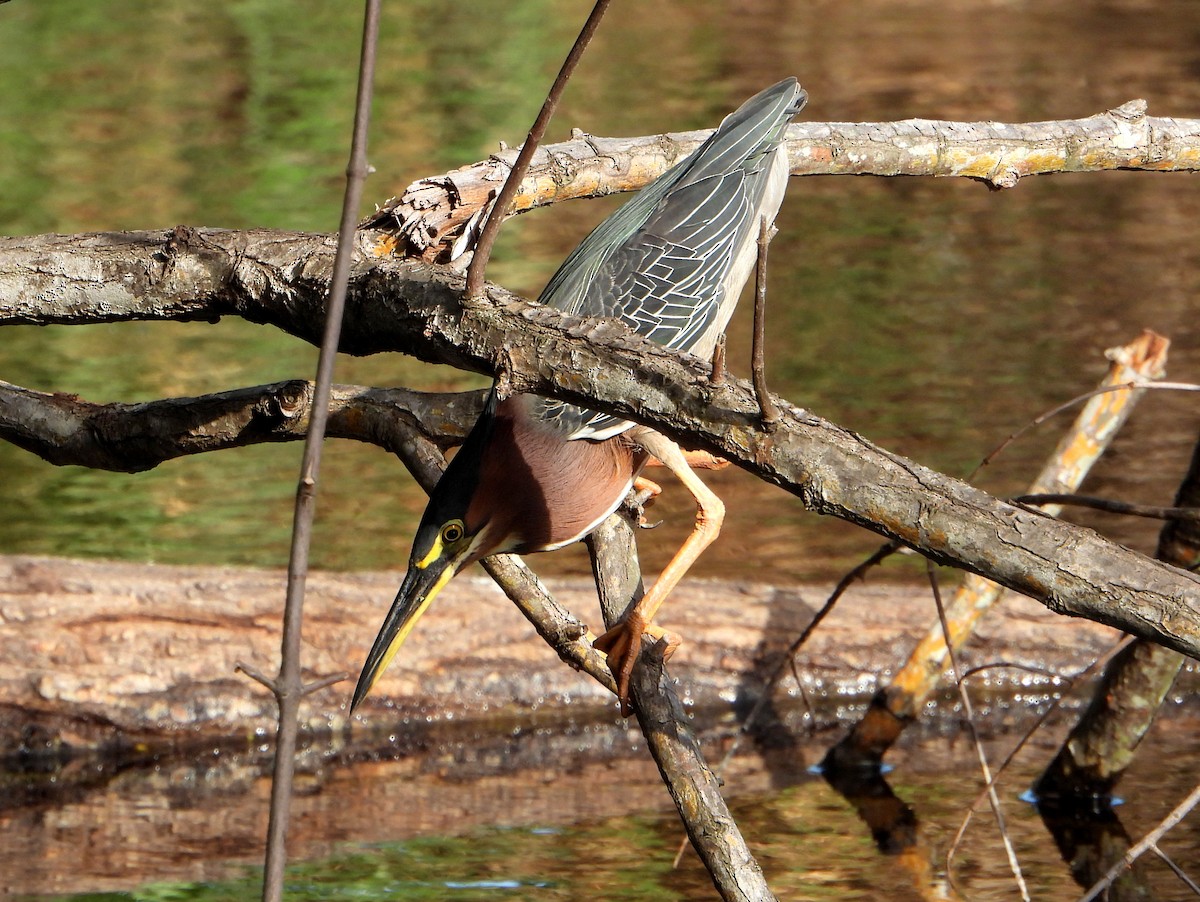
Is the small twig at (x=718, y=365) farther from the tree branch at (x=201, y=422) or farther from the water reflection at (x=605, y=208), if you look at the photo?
the water reflection at (x=605, y=208)

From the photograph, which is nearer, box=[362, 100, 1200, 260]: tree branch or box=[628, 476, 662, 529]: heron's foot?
box=[628, 476, 662, 529]: heron's foot

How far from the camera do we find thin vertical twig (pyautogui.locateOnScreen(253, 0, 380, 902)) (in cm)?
142

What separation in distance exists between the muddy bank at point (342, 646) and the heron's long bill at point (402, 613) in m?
2.20

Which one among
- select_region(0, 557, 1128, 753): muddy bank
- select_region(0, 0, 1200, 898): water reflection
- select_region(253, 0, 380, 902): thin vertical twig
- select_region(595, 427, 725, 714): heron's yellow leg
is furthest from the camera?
select_region(0, 557, 1128, 753): muddy bank

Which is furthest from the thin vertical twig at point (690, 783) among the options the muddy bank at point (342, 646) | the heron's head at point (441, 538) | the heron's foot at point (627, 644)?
the muddy bank at point (342, 646)

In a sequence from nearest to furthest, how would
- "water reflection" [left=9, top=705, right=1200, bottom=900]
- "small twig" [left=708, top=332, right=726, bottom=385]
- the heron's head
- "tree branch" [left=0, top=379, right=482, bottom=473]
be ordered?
"small twig" [left=708, top=332, right=726, bottom=385], the heron's head, "tree branch" [left=0, top=379, right=482, bottom=473], "water reflection" [left=9, top=705, right=1200, bottom=900]

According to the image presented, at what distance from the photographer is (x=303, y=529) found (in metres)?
1.49

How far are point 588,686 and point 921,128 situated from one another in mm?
2321

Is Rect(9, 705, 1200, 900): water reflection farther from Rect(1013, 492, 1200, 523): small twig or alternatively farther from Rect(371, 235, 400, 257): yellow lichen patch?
Rect(371, 235, 400, 257): yellow lichen patch

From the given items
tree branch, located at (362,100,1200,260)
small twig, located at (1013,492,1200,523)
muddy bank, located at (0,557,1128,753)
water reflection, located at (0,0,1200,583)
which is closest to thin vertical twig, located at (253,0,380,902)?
small twig, located at (1013,492,1200,523)

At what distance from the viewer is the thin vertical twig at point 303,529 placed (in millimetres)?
1415

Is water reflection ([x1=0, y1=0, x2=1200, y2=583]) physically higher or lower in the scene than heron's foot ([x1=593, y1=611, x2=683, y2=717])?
higher

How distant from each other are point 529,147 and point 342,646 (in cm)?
326

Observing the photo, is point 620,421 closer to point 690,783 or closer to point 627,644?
point 627,644
